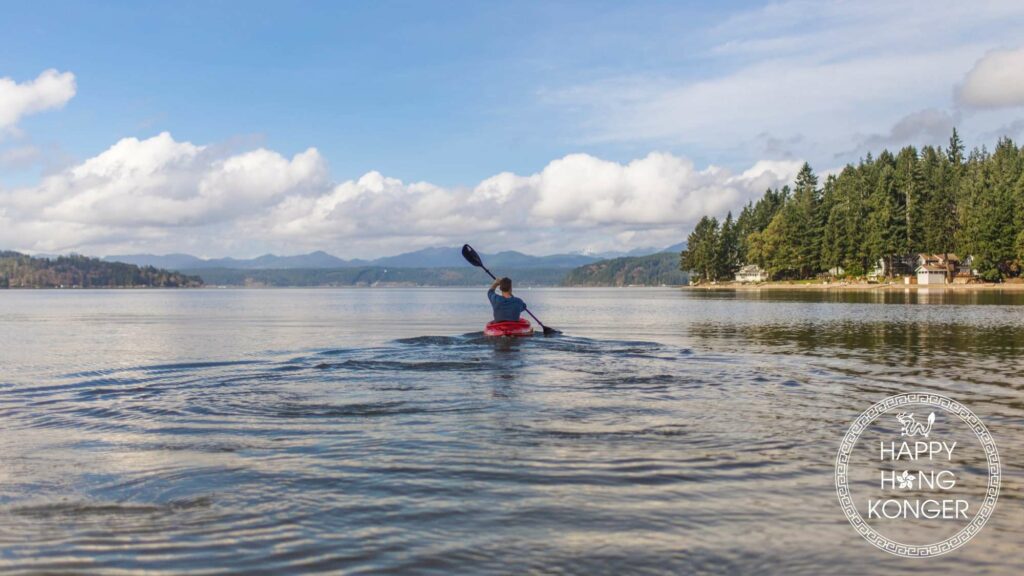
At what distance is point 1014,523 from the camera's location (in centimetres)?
733

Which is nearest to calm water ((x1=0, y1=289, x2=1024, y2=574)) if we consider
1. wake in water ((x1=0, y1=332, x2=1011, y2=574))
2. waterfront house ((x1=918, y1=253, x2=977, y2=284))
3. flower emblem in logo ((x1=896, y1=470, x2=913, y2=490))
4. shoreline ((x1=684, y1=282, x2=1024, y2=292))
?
wake in water ((x1=0, y1=332, x2=1011, y2=574))

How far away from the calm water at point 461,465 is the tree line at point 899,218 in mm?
116015

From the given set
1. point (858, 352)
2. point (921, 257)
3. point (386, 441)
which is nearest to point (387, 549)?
point (386, 441)

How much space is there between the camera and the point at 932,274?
133 meters

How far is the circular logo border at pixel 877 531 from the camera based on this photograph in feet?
22.7

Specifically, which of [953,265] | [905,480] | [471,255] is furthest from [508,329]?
[953,265]

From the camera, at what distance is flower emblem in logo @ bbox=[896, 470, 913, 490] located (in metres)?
8.76

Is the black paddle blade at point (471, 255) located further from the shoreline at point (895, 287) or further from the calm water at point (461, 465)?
the shoreline at point (895, 287)

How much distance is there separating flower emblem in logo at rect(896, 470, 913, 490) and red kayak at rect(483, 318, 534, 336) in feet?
63.7

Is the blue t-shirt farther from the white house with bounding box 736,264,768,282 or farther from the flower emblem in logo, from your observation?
the white house with bounding box 736,264,768,282

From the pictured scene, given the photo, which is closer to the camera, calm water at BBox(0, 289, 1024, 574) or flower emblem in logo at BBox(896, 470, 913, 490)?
calm water at BBox(0, 289, 1024, 574)

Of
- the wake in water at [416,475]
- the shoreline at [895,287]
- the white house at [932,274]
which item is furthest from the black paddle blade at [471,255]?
the white house at [932,274]

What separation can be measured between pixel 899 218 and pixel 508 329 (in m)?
126

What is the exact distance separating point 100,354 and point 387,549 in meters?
24.4
